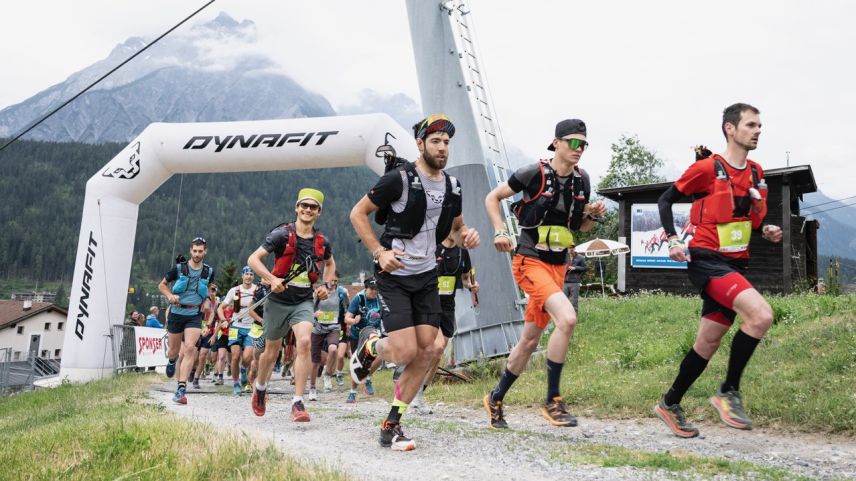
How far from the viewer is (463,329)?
12.2 metres

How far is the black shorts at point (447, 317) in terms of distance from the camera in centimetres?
792

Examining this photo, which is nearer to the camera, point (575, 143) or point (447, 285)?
point (575, 143)

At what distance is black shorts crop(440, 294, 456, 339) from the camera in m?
7.92

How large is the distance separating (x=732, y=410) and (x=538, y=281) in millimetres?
1793

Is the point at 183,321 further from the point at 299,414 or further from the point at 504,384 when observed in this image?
the point at 504,384

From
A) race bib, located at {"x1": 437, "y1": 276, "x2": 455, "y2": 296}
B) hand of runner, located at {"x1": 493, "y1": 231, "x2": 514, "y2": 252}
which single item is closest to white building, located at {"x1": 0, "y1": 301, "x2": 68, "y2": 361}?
race bib, located at {"x1": 437, "y1": 276, "x2": 455, "y2": 296}

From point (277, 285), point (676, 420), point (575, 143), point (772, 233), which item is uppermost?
point (575, 143)

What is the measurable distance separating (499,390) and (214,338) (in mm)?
11858

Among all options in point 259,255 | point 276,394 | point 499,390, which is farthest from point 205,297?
point 499,390

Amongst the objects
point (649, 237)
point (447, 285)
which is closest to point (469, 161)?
point (447, 285)

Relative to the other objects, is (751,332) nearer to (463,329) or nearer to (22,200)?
(463,329)

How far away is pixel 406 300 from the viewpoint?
17.1 ft

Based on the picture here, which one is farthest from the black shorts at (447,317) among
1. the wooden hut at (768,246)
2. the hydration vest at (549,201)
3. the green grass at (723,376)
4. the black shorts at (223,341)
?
the wooden hut at (768,246)

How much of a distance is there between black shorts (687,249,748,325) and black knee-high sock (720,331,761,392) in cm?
16
